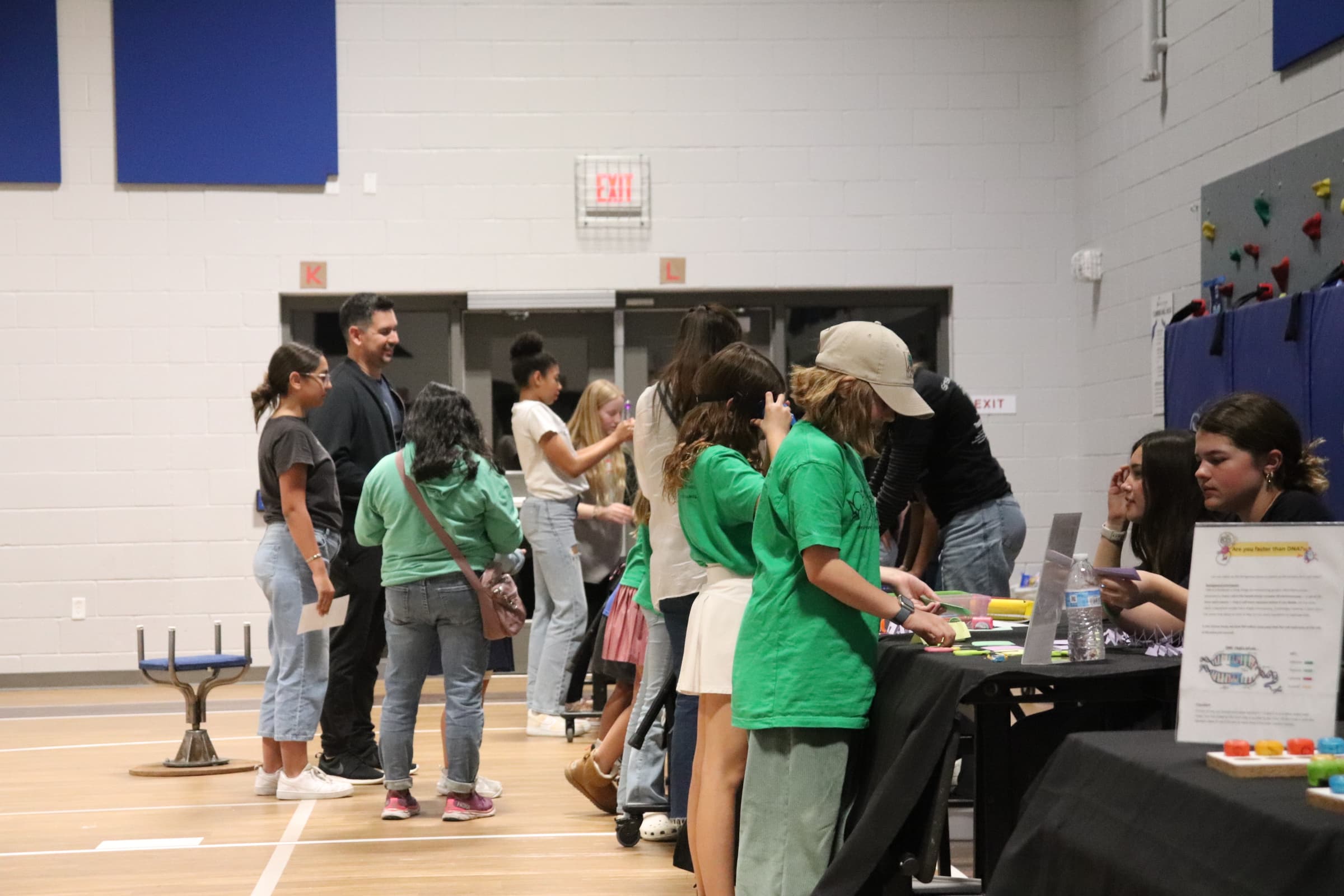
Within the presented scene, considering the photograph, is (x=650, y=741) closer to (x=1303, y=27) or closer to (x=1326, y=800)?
(x=1326, y=800)

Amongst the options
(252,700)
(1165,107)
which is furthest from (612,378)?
(1165,107)

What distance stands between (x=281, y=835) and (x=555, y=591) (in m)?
1.99

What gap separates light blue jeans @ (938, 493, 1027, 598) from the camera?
4410 mm

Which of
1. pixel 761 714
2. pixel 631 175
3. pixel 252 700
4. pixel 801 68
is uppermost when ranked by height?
pixel 801 68

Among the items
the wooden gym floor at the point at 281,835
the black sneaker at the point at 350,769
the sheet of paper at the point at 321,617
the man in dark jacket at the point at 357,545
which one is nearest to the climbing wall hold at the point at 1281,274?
the wooden gym floor at the point at 281,835

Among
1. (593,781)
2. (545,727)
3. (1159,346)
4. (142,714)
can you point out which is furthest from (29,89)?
(1159,346)

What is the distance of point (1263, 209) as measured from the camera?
→ 6.14 meters

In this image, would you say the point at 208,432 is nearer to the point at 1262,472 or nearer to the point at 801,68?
the point at 801,68

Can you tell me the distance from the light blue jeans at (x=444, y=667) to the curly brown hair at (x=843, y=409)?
2017mm

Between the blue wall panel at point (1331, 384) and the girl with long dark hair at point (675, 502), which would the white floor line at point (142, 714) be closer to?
the girl with long dark hair at point (675, 502)

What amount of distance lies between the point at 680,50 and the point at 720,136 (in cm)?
56

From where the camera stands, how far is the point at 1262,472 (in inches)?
110

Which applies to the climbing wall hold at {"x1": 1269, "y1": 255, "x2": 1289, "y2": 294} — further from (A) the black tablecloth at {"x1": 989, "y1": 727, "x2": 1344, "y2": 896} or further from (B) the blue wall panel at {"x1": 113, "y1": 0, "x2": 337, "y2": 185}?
(B) the blue wall panel at {"x1": 113, "y1": 0, "x2": 337, "y2": 185}

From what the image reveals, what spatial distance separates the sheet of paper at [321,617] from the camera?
189 inches
